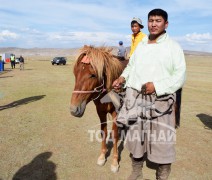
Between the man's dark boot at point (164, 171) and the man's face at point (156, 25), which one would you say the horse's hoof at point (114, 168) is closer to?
the man's dark boot at point (164, 171)

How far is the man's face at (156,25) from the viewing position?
269 cm

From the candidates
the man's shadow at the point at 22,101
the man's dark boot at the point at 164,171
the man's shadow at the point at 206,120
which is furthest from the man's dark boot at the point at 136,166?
the man's shadow at the point at 22,101

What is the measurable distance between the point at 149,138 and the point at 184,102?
28.3ft

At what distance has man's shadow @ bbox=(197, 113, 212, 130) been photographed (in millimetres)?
7460

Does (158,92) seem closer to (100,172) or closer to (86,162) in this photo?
(100,172)

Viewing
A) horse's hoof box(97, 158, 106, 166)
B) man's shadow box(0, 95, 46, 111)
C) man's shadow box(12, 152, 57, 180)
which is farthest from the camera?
man's shadow box(0, 95, 46, 111)

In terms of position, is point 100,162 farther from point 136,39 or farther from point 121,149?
point 136,39

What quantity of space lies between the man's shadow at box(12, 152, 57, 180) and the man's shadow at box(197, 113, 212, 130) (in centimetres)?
515

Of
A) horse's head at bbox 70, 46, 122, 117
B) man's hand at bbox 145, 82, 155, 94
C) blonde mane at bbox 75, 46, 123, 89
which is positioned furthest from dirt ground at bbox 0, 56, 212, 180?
man's hand at bbox 145, 82, 155, 94

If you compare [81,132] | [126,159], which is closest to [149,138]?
[126,159]

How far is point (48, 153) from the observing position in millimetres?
5297

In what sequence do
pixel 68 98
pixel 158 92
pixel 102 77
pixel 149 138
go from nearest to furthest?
1. pixel 158 92
2. pixel 149 138
3. pixel 102 77
4. pixel 68 98

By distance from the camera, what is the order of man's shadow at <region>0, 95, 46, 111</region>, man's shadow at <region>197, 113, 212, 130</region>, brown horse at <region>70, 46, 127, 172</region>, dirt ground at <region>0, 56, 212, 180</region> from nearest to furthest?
brown horse at <region>70, 46, 127, 172</region> < dirt ground at <region>0, 56, 212, 180</region> < man's shadow at <region>197, 113, 212, 130</region> < man's shadow at <region>0, 95, 46, 111</region>

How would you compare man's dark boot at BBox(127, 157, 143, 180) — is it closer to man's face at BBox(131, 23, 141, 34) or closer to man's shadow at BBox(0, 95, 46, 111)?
man's face at BBox(131, 23, 141, 34)
